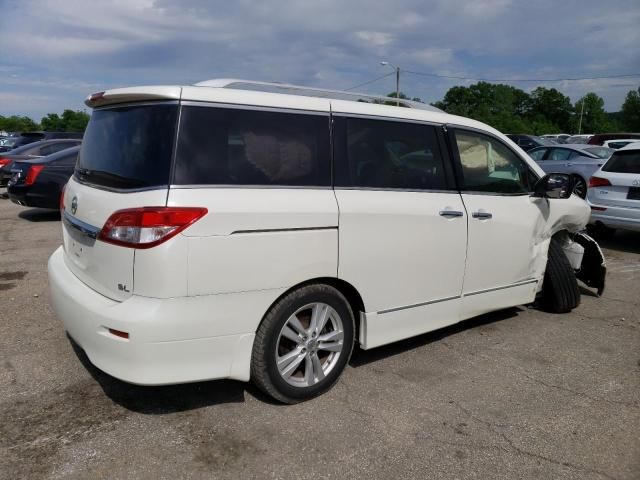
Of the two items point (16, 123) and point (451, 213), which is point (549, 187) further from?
point (16, 123)

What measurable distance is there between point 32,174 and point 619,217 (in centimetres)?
1023

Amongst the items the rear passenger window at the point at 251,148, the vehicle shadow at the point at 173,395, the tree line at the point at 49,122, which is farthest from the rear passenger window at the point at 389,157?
the tree line at the point at 49,122

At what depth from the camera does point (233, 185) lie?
115 inches

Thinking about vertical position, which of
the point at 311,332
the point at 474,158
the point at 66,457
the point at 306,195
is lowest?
the point at 66,457

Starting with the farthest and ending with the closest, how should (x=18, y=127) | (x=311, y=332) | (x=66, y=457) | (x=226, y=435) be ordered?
(x=18, y=127)
(x=311, y=332)
(x=226, y=435)
(x=66, y=457)

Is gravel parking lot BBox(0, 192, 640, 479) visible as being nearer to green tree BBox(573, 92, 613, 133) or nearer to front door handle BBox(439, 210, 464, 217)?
front door handle BBox(439, 210, 464, 217)

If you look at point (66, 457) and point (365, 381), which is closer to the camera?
point (66, 457)

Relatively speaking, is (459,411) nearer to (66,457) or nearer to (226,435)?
(226,435)

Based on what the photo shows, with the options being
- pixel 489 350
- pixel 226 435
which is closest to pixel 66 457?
pixel 226 435

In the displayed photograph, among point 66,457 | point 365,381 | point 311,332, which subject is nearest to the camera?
point 66,457

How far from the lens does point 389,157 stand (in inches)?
145

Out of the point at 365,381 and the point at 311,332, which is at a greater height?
the point at 311,332

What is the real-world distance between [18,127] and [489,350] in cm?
8201

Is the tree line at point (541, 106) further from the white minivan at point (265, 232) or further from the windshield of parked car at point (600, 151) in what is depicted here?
the white minivan at point (265, 232)
